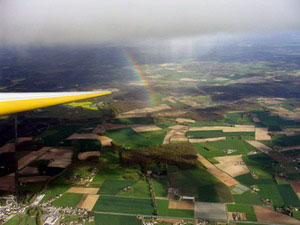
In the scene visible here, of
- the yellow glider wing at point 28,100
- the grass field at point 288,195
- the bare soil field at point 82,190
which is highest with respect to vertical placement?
the yellow glider wing at point 28,100

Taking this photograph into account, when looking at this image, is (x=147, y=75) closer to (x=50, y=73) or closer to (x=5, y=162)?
(x=50, y=73)

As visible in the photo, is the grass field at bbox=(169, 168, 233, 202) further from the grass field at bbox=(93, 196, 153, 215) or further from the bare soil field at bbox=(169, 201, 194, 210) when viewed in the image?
the grass field at bbox=(93, 196, 153, 215)

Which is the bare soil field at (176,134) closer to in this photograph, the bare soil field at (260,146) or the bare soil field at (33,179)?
the bare soil field at (260,146)

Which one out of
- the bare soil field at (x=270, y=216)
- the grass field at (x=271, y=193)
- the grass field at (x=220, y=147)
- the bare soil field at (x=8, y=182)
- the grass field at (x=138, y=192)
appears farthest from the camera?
the grass field at (x=220, y=147)

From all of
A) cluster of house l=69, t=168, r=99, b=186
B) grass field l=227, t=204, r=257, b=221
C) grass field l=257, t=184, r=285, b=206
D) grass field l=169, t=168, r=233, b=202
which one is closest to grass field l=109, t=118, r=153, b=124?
cluster of house l=69, t=168, r=99, b=186

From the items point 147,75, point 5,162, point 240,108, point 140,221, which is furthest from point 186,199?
point 147,75

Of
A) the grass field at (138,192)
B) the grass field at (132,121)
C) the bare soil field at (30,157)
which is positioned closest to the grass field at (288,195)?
the grass field at (138,192)

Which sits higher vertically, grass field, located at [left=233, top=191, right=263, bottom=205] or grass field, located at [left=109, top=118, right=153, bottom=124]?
grass field, located at [left=233, top=191, right=263, bottom=205]
